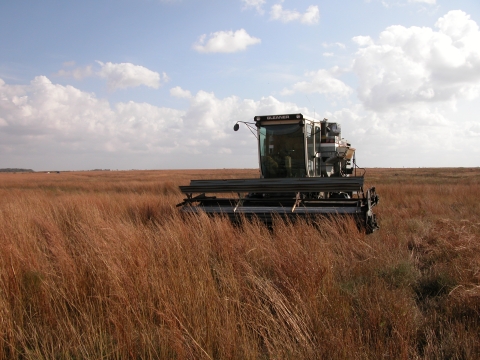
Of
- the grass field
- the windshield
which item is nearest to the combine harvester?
the windshield

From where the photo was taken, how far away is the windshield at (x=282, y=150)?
10312mm

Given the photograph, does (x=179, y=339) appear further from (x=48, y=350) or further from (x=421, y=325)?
(x=421, y=325)

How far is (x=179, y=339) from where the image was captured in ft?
9.43

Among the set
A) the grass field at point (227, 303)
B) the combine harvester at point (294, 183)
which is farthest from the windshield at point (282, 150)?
the grass field at point (227, 303)

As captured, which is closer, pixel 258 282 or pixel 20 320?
pixel 20 320

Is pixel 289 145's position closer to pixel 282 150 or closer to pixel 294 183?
pixel 282 150

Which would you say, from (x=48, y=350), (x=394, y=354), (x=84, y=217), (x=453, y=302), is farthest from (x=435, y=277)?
(x=84, y=217)

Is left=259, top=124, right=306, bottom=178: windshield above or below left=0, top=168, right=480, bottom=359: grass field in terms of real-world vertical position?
above

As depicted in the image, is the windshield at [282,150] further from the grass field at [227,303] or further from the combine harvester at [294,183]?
the grass field at [227,303]

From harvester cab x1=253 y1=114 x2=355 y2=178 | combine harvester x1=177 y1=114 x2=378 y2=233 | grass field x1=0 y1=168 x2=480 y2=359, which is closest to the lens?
grass field x1=0 y1=168 x2=480 y2=359

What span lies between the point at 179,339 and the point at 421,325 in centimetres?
221

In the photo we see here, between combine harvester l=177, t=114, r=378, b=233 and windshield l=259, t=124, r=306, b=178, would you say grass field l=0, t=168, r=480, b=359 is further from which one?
windshield l=259, t=124, r=306, b=178

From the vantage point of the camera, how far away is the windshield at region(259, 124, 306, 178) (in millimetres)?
10312

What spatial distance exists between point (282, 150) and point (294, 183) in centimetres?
298
